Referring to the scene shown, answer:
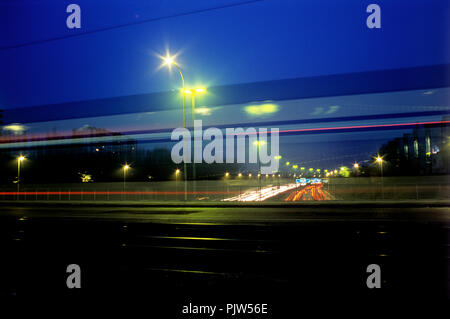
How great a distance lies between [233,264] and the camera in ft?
19.5

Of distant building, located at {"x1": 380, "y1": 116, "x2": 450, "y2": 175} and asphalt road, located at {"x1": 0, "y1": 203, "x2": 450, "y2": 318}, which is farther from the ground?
distant building, located at {"x1": 380, "y1": 116, "x2": 450, "y2": 175}

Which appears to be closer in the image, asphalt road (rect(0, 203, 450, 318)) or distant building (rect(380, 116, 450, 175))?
asphalt road (rect(0, 203, 450, 318))

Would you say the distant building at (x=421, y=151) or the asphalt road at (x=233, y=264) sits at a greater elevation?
the distant building at (x=421, y=151)

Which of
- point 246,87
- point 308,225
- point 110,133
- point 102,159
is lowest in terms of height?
point 308,225

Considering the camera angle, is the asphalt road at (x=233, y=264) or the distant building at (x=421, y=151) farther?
the distant building at (x=421, y=151)

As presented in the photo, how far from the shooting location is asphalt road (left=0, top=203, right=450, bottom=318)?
441 centimetres

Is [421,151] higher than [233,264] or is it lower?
A: higher

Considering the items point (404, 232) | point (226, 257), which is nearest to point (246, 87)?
point (404, 232)

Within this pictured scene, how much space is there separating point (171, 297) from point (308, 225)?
7.62 meters

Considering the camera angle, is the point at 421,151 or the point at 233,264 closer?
the point at 233,264

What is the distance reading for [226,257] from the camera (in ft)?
21.3

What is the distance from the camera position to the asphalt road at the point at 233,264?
4.41 meters
